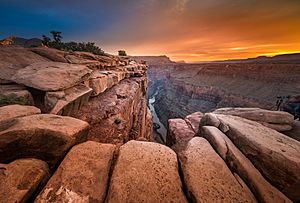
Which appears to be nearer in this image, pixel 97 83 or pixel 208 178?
pixel 208 178

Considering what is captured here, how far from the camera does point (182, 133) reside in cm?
429

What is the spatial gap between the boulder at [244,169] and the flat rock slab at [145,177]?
80 centimetres

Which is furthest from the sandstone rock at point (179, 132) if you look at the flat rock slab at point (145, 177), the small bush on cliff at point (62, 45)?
the small bush on cliff at point (62, 45)

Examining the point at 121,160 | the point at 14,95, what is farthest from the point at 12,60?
the point at 121,160

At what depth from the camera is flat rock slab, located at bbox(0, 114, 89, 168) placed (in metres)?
1.55

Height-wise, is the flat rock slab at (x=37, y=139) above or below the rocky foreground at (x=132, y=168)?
above

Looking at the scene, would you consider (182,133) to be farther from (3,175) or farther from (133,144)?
(3,175)

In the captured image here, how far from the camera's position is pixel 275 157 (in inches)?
71.9

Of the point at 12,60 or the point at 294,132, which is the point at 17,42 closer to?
the point at 12,60

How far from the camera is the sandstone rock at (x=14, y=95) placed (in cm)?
254

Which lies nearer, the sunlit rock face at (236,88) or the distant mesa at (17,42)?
the distant mesa at (17,42)

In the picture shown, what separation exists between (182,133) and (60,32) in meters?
9.24

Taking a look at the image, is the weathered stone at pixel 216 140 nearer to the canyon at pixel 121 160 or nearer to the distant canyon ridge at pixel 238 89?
Result: the canyon at pixel 121 160

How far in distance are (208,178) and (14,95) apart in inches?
150
